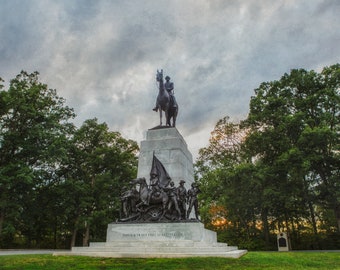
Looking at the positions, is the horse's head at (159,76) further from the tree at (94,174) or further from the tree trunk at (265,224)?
the tree trunk at (265,224)

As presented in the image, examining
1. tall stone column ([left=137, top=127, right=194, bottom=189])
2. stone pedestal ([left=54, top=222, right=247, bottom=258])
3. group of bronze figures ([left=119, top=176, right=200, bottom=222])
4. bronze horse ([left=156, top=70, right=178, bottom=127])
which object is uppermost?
bronze horse ([left=156, top=70, right=178, bottom=127])

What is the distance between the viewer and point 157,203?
512 inches

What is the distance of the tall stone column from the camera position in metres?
14.8

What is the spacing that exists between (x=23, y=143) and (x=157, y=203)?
14.9 metres

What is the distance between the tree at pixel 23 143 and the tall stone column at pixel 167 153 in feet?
33.4

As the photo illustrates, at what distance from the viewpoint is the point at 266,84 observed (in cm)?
2806

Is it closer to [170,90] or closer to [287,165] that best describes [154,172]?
[170,90]

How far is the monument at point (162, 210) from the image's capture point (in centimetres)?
1018

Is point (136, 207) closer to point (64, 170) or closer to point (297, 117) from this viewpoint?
point (297, 117)

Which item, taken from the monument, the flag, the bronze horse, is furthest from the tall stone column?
the bronze horse

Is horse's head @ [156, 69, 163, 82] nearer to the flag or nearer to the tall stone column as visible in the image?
the tall stone column

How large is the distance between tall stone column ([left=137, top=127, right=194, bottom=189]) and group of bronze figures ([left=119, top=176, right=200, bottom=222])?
145 centimetres

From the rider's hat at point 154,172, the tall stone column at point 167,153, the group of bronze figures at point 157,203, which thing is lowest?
the group of bronze figures at point 157,203

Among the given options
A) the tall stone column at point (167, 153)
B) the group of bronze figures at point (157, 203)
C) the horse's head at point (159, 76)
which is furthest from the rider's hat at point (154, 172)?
the horse's head at point (159, 76)
